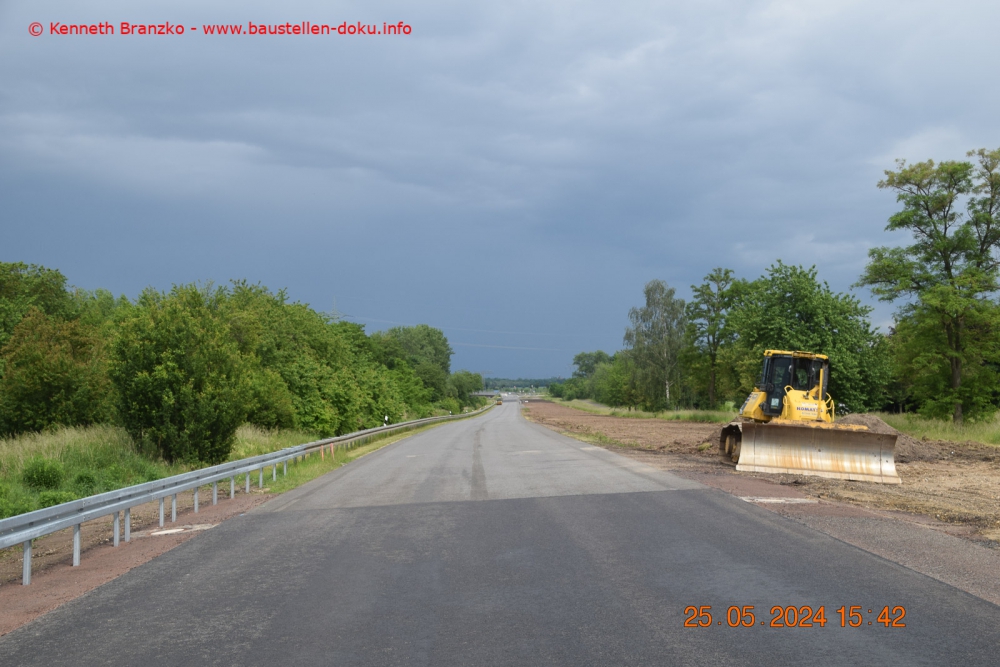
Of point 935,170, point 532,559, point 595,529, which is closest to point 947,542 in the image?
point 595,529

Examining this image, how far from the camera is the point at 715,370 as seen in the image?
2729 inches

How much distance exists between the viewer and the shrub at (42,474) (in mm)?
14133

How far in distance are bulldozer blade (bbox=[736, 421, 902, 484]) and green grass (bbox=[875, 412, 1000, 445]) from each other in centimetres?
1493

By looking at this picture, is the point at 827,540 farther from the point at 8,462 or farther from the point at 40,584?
the point at 8,462

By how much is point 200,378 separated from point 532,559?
43.6 feet

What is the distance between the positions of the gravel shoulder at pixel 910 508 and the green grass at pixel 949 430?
27.6 feet

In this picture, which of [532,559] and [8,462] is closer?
[532,559]

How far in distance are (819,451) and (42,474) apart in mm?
16633

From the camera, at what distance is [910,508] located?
11.8 m

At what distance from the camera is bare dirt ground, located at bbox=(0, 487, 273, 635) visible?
6887 millimetres

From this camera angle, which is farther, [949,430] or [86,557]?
[949,430]

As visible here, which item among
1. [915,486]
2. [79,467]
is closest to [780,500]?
[915,486]

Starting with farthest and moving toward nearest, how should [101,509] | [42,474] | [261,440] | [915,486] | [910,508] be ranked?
[261,440], [915,486], [42,474], [910,508], [101,509]
